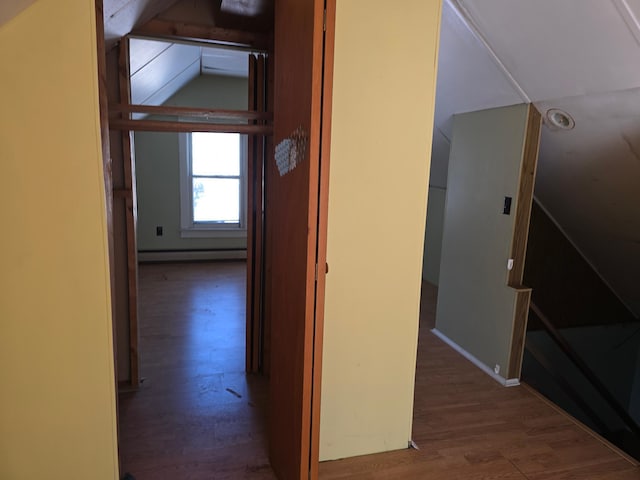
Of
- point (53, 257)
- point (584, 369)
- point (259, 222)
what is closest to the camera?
point (53, 257)

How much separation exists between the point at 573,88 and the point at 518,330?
1.53 meters

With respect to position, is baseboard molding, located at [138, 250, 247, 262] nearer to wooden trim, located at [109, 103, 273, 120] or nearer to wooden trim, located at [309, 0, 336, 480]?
wooden trim, located at [109, 103, 273, 120]

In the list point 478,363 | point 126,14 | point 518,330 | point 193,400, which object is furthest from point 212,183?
point 518,330

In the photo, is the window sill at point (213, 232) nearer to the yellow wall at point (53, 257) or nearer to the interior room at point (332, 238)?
the interior room at point (332, 238)

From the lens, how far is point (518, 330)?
302 centimetres

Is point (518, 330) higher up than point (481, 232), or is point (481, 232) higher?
point (481, 232)

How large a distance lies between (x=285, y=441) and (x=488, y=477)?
3.28 ft

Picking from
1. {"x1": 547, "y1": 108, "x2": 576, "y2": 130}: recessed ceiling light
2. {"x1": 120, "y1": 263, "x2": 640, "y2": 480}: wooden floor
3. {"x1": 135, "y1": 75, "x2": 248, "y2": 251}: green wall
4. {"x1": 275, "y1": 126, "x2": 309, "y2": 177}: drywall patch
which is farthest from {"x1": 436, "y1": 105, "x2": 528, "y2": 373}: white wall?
{"x1": 135, "y1": 75, "x2": 248, "y2": 251}: green wall

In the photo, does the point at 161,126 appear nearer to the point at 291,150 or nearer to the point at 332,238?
the point at 291,150

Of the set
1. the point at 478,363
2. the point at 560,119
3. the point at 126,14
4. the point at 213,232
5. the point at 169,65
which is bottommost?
the point at 478,363

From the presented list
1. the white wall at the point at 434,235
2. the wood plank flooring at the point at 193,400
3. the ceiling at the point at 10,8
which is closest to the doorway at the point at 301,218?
the wood plank flooring at the point at 193,400

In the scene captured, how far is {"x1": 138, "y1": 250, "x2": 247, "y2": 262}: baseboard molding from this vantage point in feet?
20.2

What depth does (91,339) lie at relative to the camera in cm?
165

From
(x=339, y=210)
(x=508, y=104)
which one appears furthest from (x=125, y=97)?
(x=508, y=104)
